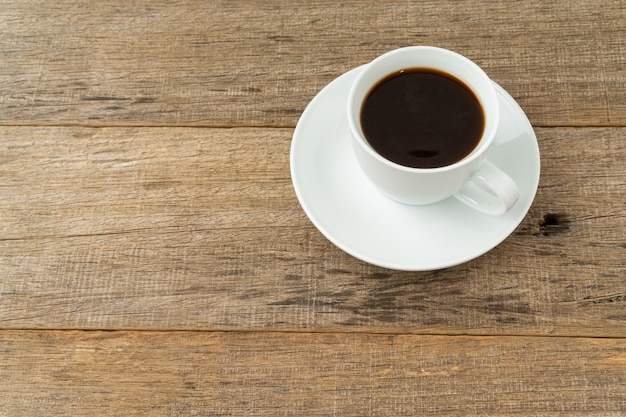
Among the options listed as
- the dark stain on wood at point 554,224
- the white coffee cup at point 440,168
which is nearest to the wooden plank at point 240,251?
the dark stain on wood at point 554,224

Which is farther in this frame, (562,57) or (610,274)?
(562,57)

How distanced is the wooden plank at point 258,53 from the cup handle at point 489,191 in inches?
7.9

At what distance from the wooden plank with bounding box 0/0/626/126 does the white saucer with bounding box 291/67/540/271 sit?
10 centimetres

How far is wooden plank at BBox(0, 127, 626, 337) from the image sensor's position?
756 millimetres

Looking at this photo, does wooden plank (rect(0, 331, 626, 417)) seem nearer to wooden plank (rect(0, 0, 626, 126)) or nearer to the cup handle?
the cup handle

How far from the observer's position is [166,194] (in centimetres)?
83

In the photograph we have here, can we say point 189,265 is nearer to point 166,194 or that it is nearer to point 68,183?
point 166,194

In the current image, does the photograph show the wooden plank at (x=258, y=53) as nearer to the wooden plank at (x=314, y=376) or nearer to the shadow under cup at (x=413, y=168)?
the shadow under cup at (x=413, y=168)

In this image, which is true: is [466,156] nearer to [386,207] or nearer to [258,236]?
[386,207]

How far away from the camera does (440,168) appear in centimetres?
67

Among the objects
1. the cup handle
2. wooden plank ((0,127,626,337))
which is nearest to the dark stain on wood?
wooden plank ((0,127,626,337))

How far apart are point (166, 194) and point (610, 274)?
556mm

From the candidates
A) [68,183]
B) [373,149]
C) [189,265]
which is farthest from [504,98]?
[68,183]

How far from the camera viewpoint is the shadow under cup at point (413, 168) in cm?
67
